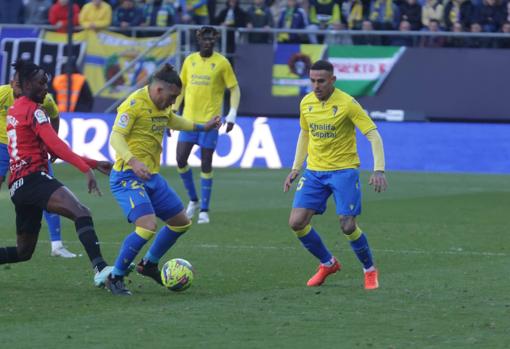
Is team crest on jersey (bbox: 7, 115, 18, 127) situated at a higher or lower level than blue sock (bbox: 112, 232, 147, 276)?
higher

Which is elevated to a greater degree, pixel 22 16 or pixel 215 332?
pixel 215 332

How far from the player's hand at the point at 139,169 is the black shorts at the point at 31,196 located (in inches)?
27.5

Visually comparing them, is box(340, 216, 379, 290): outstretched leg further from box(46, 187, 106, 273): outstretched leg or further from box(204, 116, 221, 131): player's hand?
box(46, 187, 106, 273): outstretched leg

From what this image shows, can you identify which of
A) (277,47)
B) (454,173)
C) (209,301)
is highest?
(209,301)

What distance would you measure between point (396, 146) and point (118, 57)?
22.2 feet

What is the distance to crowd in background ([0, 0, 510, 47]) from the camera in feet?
87.0

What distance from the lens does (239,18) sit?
2736 cm

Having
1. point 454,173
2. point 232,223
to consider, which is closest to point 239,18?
point 454,173

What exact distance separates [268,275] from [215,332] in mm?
3070

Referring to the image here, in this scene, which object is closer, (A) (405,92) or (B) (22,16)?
(A) (405,92)

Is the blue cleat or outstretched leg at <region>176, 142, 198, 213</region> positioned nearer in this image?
the blue cleat

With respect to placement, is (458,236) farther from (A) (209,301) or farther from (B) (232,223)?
(A) (209,301)

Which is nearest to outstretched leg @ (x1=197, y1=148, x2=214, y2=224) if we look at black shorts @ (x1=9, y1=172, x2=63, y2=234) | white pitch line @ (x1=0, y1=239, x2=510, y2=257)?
white pitch line @ (x1=0, y1=239, x2=510, y2=257)

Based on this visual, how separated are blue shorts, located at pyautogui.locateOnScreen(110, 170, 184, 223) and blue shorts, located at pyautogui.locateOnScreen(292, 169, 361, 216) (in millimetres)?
1107
